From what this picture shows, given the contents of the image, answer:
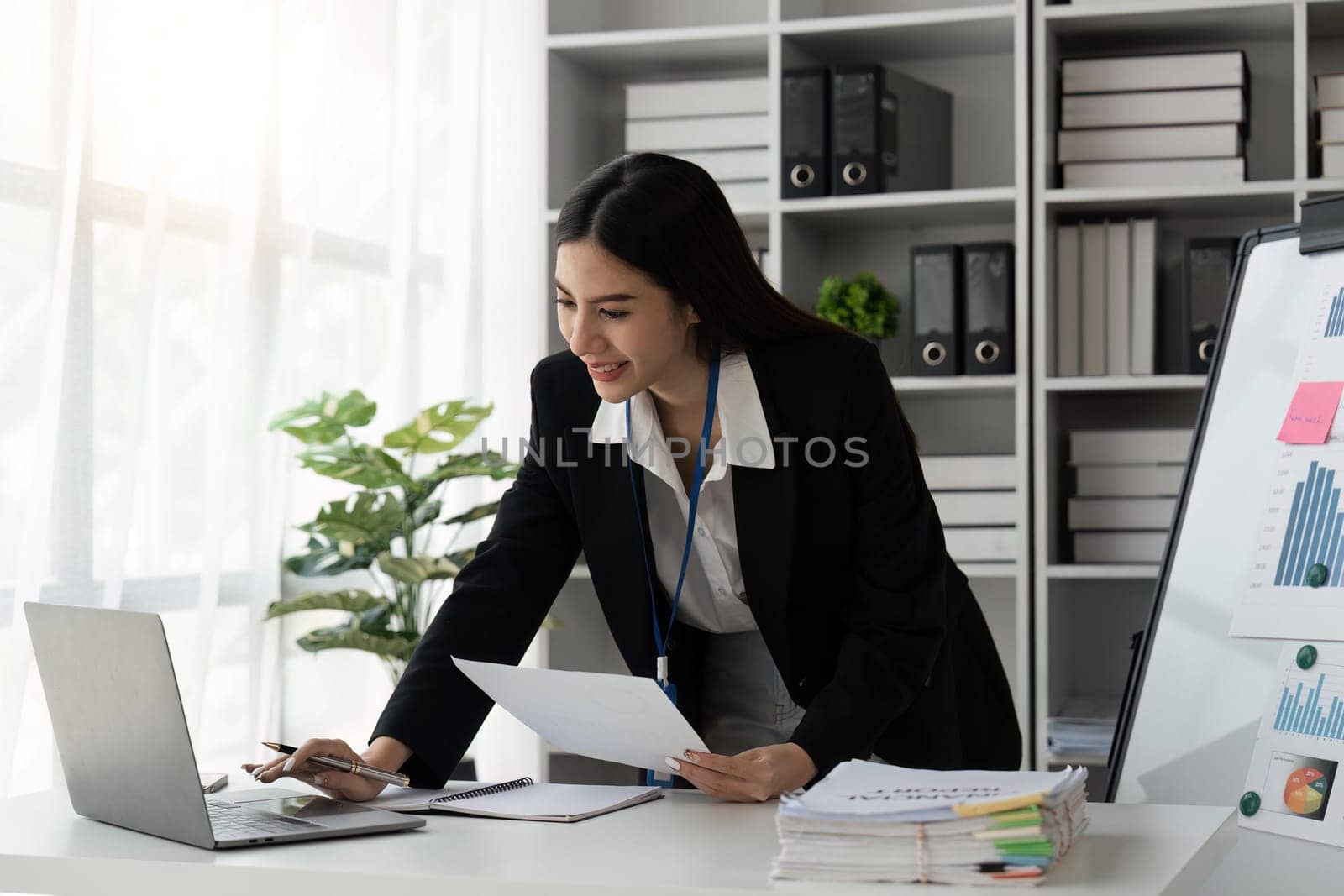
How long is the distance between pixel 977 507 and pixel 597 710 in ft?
5.52

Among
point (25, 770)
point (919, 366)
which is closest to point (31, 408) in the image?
point (25, 770)

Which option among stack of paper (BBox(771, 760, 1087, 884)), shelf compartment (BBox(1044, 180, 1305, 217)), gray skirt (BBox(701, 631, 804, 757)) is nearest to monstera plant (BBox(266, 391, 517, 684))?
gray skirt (BBox(701, 631, 804, 757))

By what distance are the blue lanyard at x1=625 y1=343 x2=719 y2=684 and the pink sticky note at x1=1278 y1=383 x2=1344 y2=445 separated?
2.74ft

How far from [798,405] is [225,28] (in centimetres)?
143

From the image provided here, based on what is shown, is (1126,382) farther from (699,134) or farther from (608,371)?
(608,371)

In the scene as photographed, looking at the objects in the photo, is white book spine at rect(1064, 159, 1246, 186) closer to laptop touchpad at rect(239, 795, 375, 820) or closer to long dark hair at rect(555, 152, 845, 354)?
long dark hair at rect(555, 152, 845, 354)

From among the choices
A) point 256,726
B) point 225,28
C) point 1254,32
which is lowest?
point 256,726

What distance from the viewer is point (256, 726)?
2.67 meters

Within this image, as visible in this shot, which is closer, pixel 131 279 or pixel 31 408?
pixel 31 408

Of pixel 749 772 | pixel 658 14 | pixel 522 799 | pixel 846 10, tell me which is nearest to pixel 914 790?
pixel 749 772

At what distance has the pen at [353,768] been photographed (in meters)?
1.38

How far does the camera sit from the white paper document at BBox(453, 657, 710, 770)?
4.18 ft

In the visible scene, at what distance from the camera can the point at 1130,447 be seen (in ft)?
9.43

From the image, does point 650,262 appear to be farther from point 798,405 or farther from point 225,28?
point 225,28
